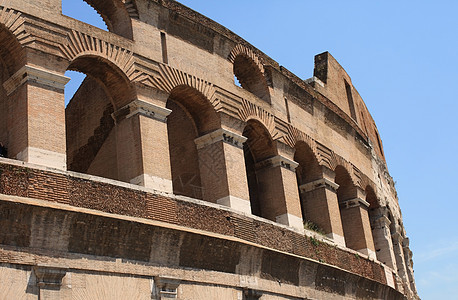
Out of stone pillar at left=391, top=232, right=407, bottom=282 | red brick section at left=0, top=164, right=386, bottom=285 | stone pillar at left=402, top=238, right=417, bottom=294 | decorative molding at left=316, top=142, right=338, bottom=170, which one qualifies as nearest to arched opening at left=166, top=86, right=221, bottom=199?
red brick section at left=0, top=164, right=386, bottom=285

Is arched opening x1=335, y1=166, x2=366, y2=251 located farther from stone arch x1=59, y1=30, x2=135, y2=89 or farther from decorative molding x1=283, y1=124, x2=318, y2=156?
stone arch x1=59, y1=30, x2=135, y2=89

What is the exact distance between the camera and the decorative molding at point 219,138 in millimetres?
12656

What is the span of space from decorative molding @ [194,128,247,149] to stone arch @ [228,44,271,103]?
1991 millimetres

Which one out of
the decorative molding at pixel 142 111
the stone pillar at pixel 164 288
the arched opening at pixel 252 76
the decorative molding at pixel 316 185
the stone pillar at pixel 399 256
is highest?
Answer: the arched opening at pixel 252 76

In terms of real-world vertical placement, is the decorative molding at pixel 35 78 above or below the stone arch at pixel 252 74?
below

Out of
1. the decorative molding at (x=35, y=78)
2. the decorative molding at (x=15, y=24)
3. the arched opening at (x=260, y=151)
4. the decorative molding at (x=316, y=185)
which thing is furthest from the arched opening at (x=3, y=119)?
the decorative molding at (x=316, y=185)

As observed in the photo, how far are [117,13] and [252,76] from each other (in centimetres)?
373

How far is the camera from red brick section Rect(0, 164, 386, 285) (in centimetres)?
909

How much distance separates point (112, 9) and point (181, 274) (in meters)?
4.68

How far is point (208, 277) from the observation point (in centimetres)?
1085

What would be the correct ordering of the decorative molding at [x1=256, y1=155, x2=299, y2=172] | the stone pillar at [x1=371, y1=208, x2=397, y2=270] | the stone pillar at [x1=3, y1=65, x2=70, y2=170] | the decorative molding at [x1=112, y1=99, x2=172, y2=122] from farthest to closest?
the stone pillar at [x1=371, y1=208, x2=397, y2=270] < the decorative molding at [x1=256, y1=155, x2=299, y2=172] < the decorative molding at [x1=112, y1=99, x2=172, y2=122] < the stone pillar at [x1=3, y1=65, x2=70, y2=170]

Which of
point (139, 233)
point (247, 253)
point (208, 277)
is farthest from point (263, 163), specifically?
point (139, 233)

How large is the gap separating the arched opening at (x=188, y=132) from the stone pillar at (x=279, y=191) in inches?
54.0

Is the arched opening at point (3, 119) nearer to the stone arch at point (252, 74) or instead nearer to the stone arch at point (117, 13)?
the stone arch at point (117, 13)
